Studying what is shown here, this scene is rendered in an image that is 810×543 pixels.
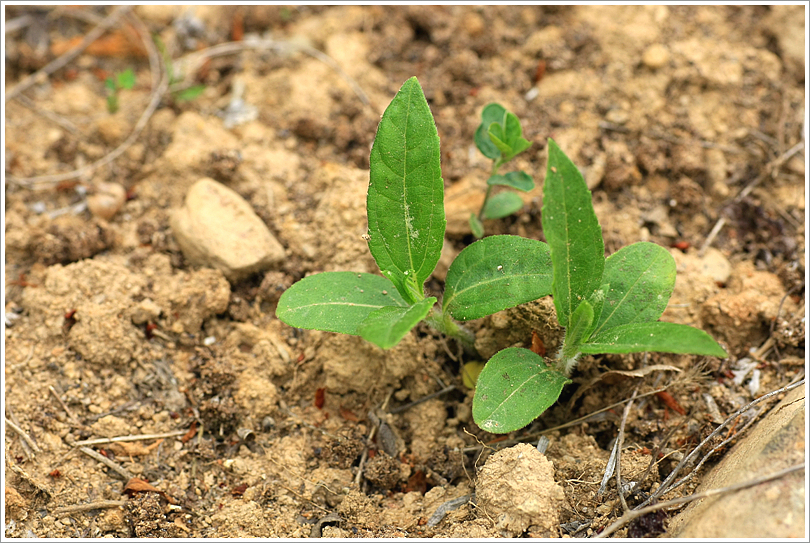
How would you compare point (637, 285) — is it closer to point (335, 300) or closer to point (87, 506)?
point (335, 300)

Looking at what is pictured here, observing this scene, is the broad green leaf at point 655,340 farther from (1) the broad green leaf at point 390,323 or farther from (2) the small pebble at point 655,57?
(2) the small pebble at point 655,57

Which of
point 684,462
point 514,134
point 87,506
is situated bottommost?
point 87,506

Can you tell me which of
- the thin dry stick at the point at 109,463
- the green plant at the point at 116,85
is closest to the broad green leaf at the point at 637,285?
the thin dry stick at the point at 109,463

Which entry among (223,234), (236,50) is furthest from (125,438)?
(236,50)

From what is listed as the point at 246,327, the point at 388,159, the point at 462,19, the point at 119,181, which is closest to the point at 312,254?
the point at 246,327

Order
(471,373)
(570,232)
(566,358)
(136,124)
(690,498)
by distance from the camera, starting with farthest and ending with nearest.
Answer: (136,124) → (471,373) → (566,358) → (570,232) → (690,498)

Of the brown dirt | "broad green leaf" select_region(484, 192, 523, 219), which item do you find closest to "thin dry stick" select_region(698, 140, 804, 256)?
the brown dirt

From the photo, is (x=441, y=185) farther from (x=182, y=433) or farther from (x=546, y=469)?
(x=182, y=433)
